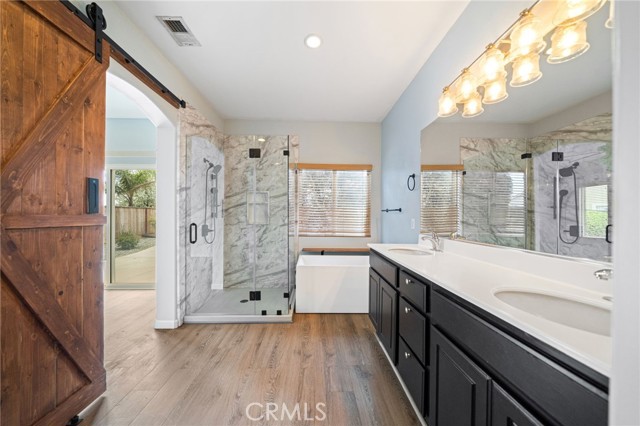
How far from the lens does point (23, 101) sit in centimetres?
119

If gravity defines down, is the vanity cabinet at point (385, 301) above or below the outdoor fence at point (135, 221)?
below

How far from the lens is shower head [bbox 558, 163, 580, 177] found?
1.07 metres

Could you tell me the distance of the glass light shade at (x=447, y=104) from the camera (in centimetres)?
193

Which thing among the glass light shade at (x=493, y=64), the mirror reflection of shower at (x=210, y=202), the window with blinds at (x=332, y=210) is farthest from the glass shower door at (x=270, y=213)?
the glass light shade at (x=493, y=64)

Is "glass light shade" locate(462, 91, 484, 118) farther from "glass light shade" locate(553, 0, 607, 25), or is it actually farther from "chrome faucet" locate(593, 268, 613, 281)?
"chrome faucet" locate(593, 268, 613, 281)

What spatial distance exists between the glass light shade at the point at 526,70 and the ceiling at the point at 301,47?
2.59 ft

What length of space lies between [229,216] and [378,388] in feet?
8.92

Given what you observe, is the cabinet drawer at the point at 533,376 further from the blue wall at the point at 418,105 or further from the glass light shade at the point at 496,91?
the blue wall at the point at 418,105

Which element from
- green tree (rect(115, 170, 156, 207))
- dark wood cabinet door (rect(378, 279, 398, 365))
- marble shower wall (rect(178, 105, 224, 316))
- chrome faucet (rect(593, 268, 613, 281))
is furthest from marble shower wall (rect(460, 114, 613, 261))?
green tree (rect(115, 170, 156, 207))

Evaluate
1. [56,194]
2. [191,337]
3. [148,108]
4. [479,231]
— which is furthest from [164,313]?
[479,231]

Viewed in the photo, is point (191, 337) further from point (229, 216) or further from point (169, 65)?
point (169, 65)

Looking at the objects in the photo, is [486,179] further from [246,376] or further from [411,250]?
[246,376]

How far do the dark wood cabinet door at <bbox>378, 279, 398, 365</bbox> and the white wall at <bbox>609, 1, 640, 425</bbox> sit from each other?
1.35 meters

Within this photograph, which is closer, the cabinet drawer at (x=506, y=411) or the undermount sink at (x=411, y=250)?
the cabinet drawer at (x=506, y=411)
